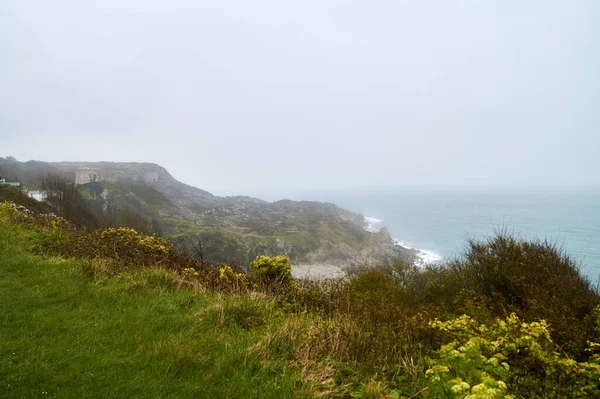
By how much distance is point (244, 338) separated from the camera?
17.1ft

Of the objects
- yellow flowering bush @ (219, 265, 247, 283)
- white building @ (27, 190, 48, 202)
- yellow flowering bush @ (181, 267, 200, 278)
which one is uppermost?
yellow flowering bush @ (181, 267, 200, 278)

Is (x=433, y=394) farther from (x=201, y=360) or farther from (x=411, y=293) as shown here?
(x=411, y=293)

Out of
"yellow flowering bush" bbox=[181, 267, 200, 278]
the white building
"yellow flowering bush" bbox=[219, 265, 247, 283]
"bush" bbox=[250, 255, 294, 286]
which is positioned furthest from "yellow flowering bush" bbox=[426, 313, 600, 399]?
the white building

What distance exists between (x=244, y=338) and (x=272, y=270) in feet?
16.1

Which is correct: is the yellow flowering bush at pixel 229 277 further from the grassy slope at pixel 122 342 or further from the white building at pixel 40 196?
the white building at pixel 40 196

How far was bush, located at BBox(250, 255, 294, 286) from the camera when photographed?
9.85 m

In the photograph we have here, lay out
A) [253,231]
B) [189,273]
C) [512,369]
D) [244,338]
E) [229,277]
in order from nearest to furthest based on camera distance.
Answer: [512,369] → [244,338] → [189,273] → [229,277] → [253,231]

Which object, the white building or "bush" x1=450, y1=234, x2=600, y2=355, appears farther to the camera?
the white building

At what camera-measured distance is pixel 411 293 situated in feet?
45.2

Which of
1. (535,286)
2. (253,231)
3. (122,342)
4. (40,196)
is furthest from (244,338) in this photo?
(253,231)

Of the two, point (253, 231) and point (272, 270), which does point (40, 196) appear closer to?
point (272, 270)

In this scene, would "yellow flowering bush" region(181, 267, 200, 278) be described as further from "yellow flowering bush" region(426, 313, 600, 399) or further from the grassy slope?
"yellow flowering bush" region(426, 313, 600, 399)

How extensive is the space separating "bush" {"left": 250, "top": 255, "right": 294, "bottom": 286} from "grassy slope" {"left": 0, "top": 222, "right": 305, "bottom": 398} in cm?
308

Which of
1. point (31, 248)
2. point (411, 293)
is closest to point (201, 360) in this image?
point (31, 248)
